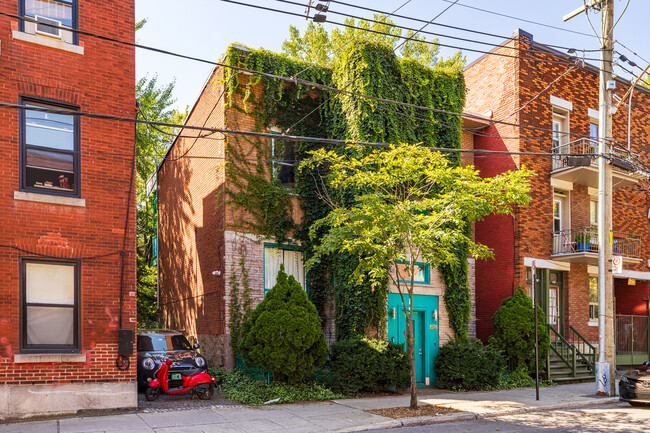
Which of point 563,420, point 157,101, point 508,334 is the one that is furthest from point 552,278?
point 157,101

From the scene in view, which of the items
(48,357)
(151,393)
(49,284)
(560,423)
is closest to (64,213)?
(49,284)

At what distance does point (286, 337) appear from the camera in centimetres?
1336

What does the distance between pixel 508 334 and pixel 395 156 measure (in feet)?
25.5

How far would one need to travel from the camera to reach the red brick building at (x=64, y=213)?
11102mm

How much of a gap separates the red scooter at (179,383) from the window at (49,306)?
2032 mm

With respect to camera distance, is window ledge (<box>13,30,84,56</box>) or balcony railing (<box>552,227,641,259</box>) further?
balcony railing (<box>552,227,641,259</box>)

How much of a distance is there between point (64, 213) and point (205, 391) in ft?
16.6

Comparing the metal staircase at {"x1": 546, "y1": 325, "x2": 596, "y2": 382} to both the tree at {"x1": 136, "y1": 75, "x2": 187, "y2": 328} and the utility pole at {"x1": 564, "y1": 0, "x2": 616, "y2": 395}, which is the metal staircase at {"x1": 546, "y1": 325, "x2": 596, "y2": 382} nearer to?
the utility pole at {"x1": 564, "y1": 0, "x2": 616, "y2": 395}

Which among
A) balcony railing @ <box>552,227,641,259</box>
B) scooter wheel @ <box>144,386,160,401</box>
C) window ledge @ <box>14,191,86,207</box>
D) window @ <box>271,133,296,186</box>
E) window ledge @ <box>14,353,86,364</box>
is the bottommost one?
scooter wheel @ <box>144,386,160,401</box>

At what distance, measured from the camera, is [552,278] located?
827 inches

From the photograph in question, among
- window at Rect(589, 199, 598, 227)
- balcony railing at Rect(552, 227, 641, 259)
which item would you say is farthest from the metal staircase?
window at Rect(589, 199, 598, 227)

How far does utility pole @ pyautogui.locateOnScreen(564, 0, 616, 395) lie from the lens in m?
15.2

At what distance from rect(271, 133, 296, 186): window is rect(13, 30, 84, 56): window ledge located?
6.52 metres

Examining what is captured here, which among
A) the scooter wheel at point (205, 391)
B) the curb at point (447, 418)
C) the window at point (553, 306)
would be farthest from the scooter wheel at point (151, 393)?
the window at point (553, 306)
